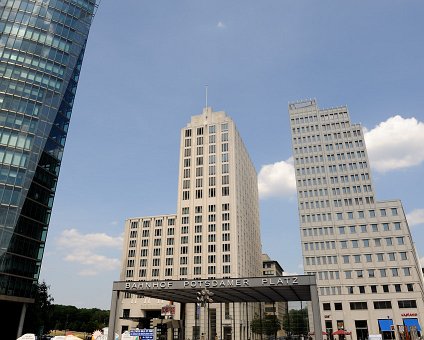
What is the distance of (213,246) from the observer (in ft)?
349

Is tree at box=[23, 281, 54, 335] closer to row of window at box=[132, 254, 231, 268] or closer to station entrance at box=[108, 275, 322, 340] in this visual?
station entrance at box=[108, 275, 322, 340]

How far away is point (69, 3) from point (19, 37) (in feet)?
51.7

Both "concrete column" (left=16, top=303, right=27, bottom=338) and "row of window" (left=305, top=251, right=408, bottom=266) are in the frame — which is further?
"row of window" (left=305, top=251, right=408, bottom=266)

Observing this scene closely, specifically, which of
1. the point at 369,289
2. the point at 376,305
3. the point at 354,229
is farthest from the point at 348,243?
the point at 376,305

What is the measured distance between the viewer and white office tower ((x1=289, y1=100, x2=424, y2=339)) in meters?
81.8

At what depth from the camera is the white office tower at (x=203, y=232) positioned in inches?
4058

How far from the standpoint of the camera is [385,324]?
80125 millimetres

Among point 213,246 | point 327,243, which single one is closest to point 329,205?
point 327,243

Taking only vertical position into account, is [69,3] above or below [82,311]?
above

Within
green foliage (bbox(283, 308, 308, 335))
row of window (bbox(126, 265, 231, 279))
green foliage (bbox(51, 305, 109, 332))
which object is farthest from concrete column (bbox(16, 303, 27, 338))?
green foliage (bbox(51, 305, 109, 332))

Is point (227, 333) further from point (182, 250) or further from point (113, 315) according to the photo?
point (113, 315)

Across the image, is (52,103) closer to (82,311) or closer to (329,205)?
(329,205)

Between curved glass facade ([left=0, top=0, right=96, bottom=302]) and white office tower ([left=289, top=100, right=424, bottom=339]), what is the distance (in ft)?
204

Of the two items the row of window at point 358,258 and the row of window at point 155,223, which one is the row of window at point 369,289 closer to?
the row of window at point 358,258
